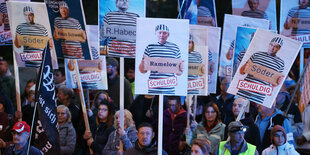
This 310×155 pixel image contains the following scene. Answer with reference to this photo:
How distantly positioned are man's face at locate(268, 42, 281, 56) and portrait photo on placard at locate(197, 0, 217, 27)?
7.42ft

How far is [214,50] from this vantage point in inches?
322

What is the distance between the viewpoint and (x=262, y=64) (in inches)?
264

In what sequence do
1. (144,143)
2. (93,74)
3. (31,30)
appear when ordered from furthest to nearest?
1. (93,74)
2. (31,30)
3. (144,143)

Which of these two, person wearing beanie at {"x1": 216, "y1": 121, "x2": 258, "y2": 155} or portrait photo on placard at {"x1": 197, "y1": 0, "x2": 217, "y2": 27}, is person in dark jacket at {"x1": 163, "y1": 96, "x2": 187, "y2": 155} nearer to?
portrait photo on placard at {"x1": 197, "y1": 0, "x2": 217, "y2": 27}

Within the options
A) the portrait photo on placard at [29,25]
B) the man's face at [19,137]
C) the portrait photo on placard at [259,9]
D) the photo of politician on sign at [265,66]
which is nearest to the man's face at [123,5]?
the portrait photo on placard at [29,25]

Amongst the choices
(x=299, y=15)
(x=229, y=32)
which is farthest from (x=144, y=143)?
(x=299, y=15)

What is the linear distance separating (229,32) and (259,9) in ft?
2.54

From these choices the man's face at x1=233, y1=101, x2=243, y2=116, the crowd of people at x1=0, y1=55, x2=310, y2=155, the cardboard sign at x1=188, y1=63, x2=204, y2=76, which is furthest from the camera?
the man's face at x1=233, y1=101, x2=243, y2=116

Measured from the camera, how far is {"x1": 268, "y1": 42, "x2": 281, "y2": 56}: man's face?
21.8ft

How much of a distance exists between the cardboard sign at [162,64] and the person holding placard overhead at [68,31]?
1.34m

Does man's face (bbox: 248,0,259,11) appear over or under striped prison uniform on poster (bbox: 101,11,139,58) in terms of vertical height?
over

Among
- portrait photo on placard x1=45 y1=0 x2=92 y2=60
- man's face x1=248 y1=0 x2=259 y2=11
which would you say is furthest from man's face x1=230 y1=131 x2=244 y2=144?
man's face x1=248 y1=0 x2=259 y2=11

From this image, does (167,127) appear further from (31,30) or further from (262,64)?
(31,30)

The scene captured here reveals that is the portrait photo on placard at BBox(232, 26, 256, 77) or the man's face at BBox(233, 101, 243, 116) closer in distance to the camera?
the portrait photo on placard at BBox(232, 26, 256, 77)
